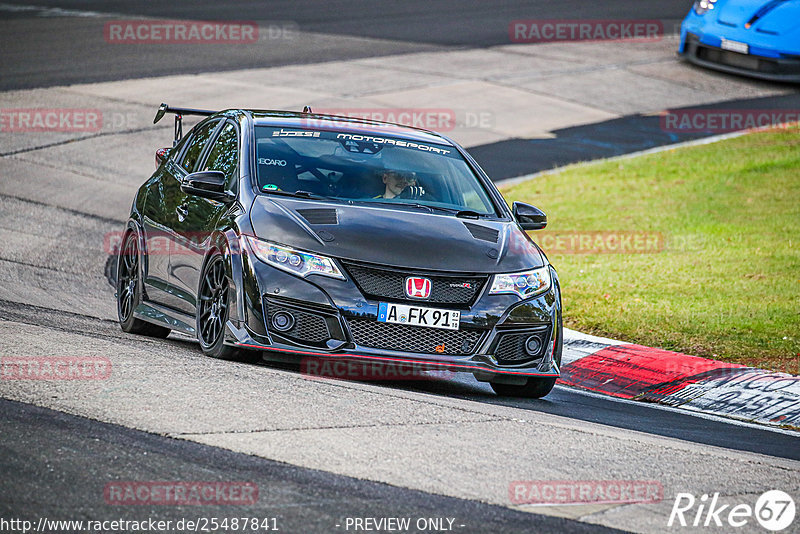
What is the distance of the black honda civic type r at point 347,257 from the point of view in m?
7.46

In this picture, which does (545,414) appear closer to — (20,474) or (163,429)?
(163,429)

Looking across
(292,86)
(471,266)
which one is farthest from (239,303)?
(292,86)

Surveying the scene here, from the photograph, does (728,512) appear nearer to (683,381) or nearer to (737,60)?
(683,381)

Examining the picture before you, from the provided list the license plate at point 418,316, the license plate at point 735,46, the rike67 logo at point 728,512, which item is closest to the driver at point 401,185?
the license plate at point 418,316

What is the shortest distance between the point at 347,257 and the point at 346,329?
0.42m

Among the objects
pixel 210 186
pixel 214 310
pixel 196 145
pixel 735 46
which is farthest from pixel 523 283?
pixel 735 46

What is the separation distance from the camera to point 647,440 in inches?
269

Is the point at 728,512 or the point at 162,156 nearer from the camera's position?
the point at 728,512

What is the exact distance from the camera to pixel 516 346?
7.84 m

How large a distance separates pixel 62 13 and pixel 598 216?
15.6m

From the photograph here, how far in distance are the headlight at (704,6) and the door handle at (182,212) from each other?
16414 mm

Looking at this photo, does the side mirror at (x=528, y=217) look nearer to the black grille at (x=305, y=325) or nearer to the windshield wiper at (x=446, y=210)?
the windshield wiper at (x=446, y=210)

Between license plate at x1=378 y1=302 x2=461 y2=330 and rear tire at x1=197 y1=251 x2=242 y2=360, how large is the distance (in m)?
0.96

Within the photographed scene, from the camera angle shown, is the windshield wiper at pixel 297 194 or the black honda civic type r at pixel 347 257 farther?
the windshield wiper at pixel 297 194
